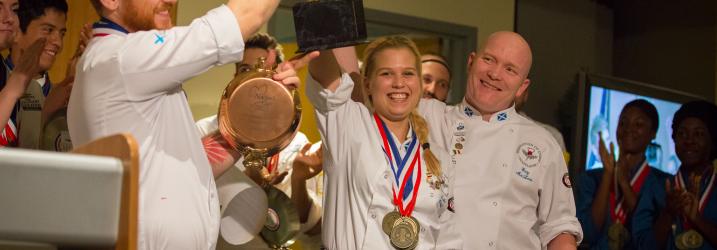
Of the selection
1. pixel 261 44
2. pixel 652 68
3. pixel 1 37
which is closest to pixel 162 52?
pixel 1 37

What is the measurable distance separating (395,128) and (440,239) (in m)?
0.34

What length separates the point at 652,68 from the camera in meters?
6.41

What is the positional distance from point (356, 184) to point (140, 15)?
0.82 metres

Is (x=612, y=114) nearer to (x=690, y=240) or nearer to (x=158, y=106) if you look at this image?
(x=690, y=240)

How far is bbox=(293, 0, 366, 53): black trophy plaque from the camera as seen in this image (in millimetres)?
2119

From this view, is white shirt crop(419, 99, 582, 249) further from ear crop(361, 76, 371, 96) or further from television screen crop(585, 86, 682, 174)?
television screen crop(585, 86, 682, 174)

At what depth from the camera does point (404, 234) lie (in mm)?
2330

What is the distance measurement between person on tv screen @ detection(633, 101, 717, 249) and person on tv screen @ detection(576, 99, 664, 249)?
0.06m

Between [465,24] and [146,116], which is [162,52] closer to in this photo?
[146,116]

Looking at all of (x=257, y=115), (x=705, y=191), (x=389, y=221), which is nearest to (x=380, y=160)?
(x=389, y=221)

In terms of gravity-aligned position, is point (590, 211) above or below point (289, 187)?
below

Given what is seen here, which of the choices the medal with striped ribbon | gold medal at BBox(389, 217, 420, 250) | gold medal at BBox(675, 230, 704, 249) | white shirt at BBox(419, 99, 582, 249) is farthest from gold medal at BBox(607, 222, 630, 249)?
gold medal at BBox(389, 217, 420, 250)

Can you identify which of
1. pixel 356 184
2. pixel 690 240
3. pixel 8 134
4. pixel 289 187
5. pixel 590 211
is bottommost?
pixel 690 240

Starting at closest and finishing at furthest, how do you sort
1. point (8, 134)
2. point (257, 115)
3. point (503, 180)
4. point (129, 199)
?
point (129, 199)
point (257, 115)
point (8, 134)
point (503, 180)
